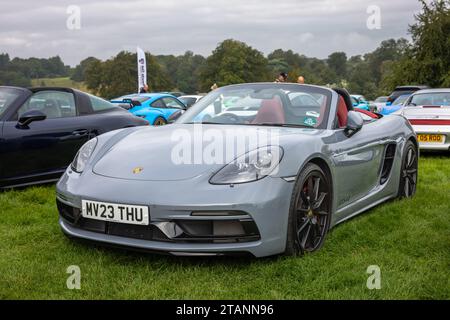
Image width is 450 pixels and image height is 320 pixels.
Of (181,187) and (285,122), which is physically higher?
(285,122)

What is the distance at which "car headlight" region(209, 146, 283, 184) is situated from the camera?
3.25 m

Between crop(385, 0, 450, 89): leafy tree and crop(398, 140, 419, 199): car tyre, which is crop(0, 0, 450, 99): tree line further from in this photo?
crop(398, 140, 419, 199): car tyre

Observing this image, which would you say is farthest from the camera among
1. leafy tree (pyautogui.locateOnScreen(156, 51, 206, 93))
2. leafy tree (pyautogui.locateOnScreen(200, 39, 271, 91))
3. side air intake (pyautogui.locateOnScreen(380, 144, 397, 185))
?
leafy tree (pyautogui.locateOnScreen(156, 51, 206, 93))

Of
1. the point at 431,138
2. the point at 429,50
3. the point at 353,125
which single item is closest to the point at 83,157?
the point at 353,125

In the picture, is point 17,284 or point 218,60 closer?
point 17,284

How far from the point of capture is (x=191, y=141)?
364 centimetres

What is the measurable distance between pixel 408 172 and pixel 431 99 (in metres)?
4.92

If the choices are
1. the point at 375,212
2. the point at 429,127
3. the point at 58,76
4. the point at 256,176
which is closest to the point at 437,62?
the point at 58,76

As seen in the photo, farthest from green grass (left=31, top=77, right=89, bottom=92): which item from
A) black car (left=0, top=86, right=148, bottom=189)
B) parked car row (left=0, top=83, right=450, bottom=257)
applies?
parked car row (left=0, top=83, right=450, bottom=257)

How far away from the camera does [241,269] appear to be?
3.29 m

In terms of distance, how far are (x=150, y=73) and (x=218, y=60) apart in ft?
35.8

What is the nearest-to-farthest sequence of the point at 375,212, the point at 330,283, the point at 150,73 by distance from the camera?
1. the point at 330,283
2. the point at 375,212
3. the point at 150,73

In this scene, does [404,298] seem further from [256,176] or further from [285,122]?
[285,122]

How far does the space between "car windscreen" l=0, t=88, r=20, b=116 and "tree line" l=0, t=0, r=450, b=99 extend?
4.11 m
